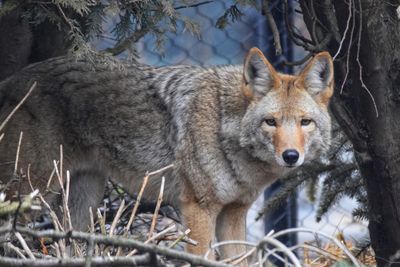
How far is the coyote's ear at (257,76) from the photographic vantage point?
4902 mm

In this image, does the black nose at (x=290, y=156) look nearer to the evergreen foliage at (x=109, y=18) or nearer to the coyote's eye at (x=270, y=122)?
the coyote's eye at (x=270, y=122)

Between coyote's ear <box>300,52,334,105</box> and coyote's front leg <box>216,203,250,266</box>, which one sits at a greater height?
coyote's ear <box>300,52,334,105</box>

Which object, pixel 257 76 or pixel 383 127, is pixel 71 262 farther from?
pixel 257 76

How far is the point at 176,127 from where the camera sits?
5215mm

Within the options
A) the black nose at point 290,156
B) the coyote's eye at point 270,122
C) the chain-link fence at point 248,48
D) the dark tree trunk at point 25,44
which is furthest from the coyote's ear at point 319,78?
the dark tree trunk at point 25,44

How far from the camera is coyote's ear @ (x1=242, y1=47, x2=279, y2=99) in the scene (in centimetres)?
490

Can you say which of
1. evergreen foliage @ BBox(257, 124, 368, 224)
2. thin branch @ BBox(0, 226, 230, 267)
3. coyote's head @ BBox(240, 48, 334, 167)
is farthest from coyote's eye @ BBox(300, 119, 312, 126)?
thin branch @ BBox(0, 226, 230, 267)

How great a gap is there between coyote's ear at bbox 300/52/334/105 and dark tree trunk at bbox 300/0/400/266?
0.10 m

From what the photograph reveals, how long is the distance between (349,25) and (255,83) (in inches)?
28.6

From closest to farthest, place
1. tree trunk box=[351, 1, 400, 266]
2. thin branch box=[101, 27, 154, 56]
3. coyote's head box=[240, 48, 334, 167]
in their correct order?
thin branch box=[101, 27, 154, 56]
tree trunk box=[351, 1, 400, 266]
coyote's head box=[240, 48, 334, 167]

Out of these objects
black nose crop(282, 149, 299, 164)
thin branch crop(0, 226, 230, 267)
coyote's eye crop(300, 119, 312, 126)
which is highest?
thin branch crop(0, 226, 230, 267)

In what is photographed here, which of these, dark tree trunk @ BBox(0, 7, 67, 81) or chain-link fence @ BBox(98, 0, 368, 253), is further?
chain-link fence @ BBox(98, 0, 368, 253)

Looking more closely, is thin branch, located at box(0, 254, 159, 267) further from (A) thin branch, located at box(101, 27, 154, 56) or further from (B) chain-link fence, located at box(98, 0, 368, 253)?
(B) chain-link fence, located at box(98, 0, 368, 253)

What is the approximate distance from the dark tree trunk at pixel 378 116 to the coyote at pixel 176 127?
0.96 feet
